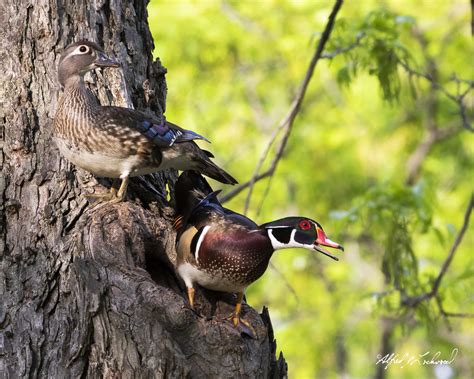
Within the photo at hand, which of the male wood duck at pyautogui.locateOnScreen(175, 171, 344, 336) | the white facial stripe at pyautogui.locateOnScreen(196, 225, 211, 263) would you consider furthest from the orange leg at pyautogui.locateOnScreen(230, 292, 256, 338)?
the white facial stripe at pyautogui.locateOnScreen(196, 225, 211, 263)

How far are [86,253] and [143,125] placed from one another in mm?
729

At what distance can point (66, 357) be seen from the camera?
311 centimetres

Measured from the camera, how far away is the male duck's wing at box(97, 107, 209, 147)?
359 cm

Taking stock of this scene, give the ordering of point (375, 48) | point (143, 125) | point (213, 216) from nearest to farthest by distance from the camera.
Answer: point (213, 216), point (143, 125), point (375, 48)

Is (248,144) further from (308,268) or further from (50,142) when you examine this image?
(50,142)

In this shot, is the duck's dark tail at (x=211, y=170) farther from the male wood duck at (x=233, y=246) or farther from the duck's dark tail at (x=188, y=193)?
the male wood duck at (x=233, y=246)

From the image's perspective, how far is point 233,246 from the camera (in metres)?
3.34

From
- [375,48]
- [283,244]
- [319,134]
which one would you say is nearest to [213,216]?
[283,244]

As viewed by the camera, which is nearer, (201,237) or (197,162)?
(201,237)

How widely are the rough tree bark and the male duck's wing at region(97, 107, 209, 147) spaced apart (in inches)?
11.2

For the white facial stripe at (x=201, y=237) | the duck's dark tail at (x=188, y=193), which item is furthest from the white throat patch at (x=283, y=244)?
the duck's dark tail at (x=188, y=193)

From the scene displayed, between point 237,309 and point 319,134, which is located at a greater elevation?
point 319,134

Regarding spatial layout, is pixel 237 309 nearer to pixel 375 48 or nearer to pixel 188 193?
pixel 188 193

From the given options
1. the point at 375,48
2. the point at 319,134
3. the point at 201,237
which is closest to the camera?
the point at 201,237
